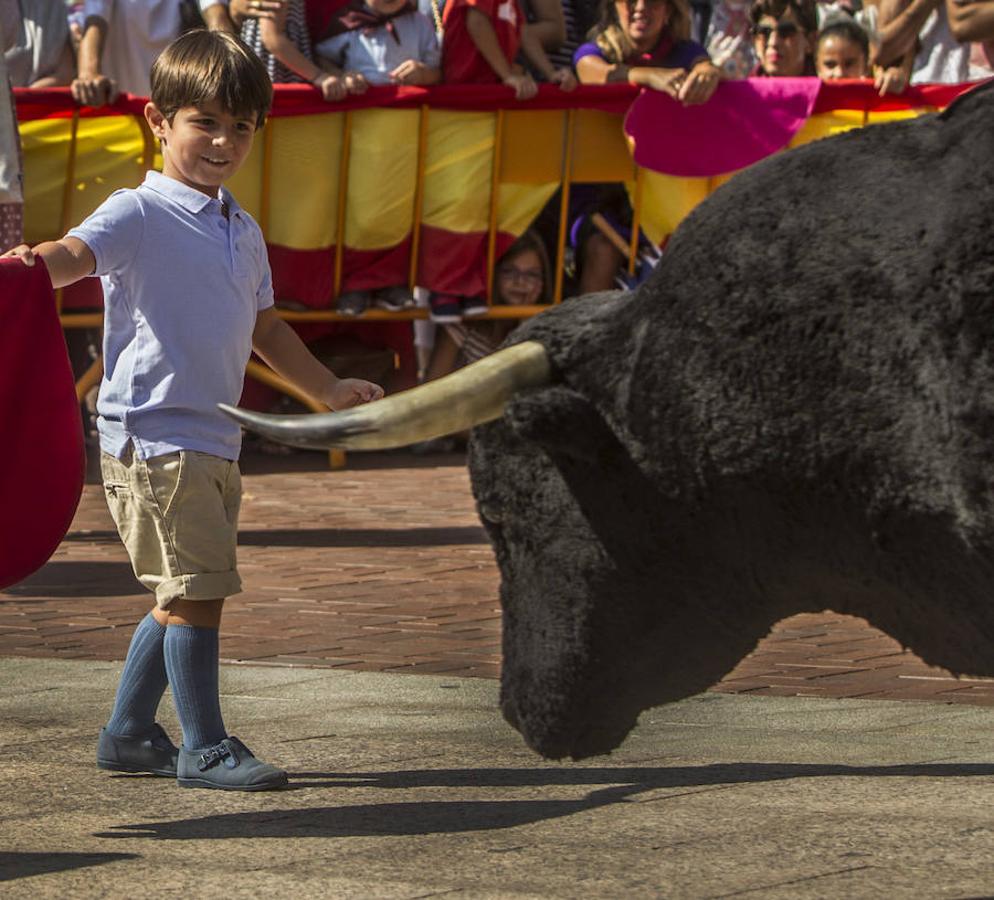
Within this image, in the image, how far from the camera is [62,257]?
165 inches

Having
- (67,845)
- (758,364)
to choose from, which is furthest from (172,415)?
(758,364)

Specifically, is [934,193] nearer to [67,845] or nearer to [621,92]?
[67,845]

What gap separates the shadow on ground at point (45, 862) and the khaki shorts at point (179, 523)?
0.79 metres

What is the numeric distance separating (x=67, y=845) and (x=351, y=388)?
3.86ft

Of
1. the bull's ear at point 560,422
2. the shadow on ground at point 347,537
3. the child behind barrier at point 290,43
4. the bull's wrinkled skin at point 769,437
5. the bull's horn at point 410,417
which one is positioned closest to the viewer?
the bull's wrinkled skin at point 769,437

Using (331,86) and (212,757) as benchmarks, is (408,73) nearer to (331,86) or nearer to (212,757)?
(331,86)

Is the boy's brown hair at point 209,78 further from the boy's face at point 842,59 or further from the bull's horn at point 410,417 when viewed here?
the boy's face at point 842,59

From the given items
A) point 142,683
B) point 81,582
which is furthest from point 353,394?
point 81,582

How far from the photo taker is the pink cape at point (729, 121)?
1009 cm

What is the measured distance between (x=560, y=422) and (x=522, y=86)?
285 inches

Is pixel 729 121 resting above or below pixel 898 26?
below

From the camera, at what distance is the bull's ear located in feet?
10.4

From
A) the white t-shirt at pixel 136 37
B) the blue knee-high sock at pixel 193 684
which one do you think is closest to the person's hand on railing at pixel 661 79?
the white t-shirt at pixel 136 37

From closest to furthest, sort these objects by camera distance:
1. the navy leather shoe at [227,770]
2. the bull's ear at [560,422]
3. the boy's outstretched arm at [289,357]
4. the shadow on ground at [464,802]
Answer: the bull's ear at [560,422] < the shadow on ground at [464,802] < the navy leather shoe at [227,770] < the boy's outstretched arm at [289,357]
